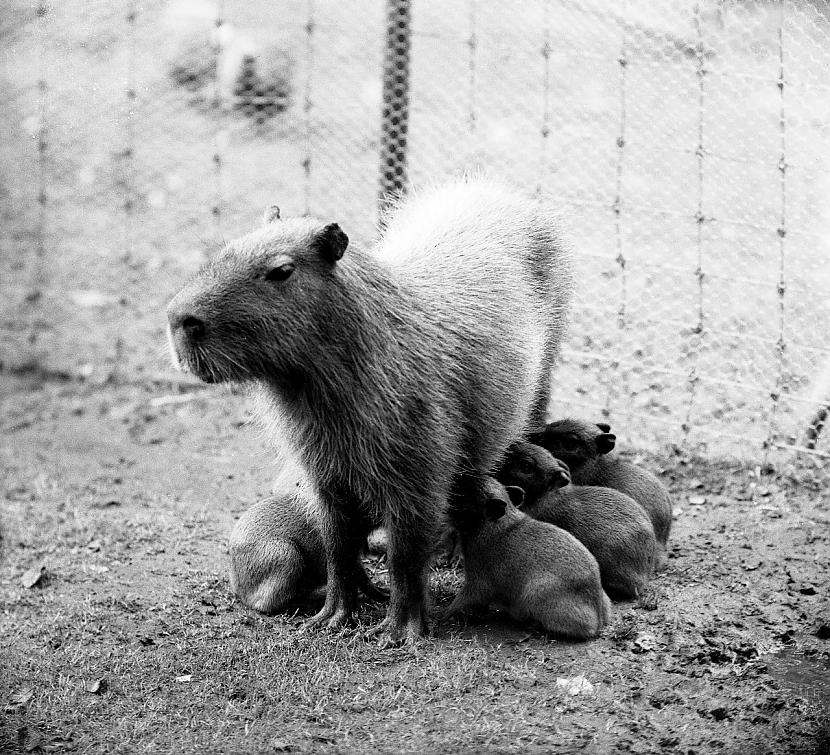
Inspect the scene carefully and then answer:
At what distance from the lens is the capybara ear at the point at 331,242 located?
4332 millimetres

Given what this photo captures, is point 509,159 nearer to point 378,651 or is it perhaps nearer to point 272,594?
point 272,594

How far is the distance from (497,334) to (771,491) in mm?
2220

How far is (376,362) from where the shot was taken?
14.9 ft

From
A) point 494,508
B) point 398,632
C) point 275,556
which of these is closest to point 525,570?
point 494,508

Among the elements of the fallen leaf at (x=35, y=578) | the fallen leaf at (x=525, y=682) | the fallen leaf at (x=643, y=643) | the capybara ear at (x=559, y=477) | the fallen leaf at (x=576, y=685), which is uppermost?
the capybara ear at (x=559, y=477)

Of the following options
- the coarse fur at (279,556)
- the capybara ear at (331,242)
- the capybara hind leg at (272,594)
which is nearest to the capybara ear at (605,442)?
the coarse fur at (279,556)

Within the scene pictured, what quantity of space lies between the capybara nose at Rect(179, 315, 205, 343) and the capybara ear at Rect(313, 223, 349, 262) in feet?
1.78

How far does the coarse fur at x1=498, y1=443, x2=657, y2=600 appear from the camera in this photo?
5086 millimetres

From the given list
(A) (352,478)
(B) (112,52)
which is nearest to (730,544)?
(A) (352,478)

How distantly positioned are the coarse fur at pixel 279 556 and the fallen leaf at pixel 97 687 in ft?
2.83

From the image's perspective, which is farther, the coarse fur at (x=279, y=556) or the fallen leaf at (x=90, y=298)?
the fallen leaf at (x=90, y=298)

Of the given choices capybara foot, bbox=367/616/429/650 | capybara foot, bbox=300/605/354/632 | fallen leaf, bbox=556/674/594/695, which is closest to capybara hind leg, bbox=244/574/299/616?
capybara foot, bbox=300/605/354/632

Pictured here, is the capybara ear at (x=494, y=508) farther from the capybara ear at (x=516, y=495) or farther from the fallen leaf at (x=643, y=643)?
the fallen leaf at (x=643, y=643)

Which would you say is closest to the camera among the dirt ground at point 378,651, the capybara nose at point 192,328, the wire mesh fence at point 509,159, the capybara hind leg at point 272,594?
the dirt ground at point 378,651
